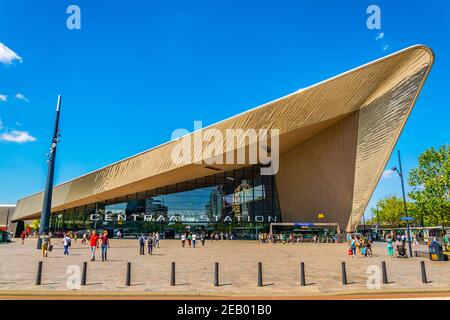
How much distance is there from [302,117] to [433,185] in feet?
42.0

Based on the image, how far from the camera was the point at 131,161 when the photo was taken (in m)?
40.4

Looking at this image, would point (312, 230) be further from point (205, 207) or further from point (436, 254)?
point (436, 254)

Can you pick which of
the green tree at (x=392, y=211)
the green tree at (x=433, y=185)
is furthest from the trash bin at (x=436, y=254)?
the green tree at (x=392, y=211)

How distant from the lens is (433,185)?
946 inches

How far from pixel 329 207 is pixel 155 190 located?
2342cm

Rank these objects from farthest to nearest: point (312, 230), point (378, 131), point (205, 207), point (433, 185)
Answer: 1. point (205, 207)
2. point (312, 230)
3. point (378, 131)
4. point (433, 185)

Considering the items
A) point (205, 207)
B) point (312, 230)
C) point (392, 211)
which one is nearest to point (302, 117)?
point (312, 230)

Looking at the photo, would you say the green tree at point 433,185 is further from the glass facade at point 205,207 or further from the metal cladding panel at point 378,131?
the glass facade at point 205,207

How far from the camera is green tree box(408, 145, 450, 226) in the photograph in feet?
77.7

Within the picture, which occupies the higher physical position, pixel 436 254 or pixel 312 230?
pixel 312 230

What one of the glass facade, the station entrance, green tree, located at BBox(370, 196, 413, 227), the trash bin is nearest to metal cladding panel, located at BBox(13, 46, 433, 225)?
the glass facade

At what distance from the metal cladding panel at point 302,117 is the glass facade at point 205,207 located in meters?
2.18
